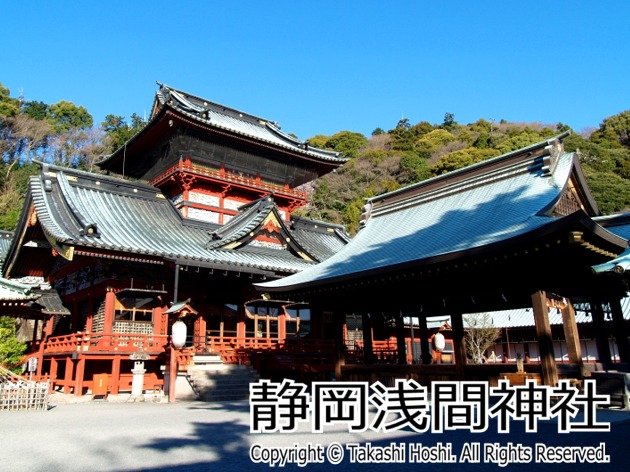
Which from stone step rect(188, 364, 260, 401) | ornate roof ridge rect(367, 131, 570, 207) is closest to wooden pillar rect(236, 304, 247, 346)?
stone step rect(188, 364, 260, 401)

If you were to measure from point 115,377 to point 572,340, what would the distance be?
50.8 feet

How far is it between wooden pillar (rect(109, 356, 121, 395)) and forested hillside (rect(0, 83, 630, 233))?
3009 cm

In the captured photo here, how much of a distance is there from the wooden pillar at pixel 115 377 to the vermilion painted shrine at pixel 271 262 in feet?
0.17

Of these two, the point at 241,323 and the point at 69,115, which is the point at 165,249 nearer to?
the point at 241,323

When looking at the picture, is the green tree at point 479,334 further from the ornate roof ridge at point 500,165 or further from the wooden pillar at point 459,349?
the wooden pillar at point 459,349

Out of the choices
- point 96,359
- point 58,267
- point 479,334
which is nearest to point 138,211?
point 58,267

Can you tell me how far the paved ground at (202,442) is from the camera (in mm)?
6211

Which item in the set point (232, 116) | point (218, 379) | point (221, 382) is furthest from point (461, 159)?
point (221, 382)

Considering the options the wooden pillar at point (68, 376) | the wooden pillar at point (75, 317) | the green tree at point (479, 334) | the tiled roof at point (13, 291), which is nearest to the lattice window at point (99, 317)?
the wooden pillar at point (68, 376)

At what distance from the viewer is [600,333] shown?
41.1 ft

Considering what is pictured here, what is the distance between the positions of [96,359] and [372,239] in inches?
472

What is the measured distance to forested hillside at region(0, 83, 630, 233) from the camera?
168 feet

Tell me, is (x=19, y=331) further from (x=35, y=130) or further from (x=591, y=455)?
(x=591, y=455)

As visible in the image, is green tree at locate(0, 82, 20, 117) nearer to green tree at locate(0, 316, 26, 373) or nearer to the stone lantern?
green tree at locate(0, 316, 26, 373)
